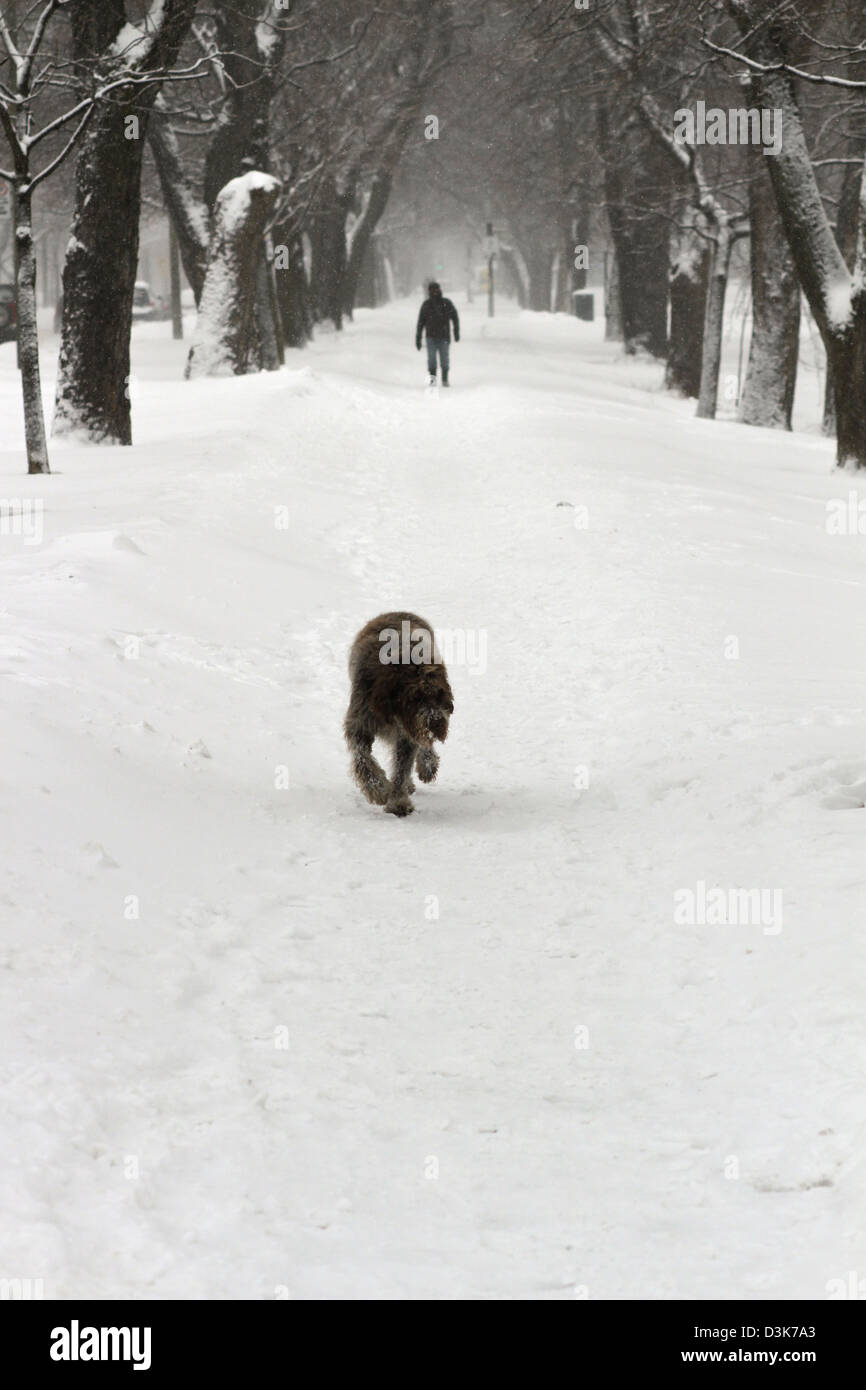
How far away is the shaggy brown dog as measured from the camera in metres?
7.04

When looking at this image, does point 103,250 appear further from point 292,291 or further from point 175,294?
point 175,294

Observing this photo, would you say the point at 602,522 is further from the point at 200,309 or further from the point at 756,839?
the point at 200,309

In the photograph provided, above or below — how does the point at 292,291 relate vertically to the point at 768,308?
above

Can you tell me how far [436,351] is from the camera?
27.6 metres

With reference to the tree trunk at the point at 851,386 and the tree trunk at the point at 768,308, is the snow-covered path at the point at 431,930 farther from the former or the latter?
the tree trunk at the point at 768,308

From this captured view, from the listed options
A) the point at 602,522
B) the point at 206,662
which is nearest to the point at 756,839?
the point at 206,662

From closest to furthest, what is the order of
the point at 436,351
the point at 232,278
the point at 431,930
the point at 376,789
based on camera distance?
1. the point at 431,930
2. the point at 376,789
3. the point at 232,278
4. the point at 436,351

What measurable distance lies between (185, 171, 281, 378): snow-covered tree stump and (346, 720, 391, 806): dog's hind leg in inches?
710

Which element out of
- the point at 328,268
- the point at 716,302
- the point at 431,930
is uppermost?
the point at 328,268

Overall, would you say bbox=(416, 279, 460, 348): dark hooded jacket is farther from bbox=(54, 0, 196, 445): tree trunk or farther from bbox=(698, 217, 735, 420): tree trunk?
bbox=(54, 0, 196, 445): tree trunk

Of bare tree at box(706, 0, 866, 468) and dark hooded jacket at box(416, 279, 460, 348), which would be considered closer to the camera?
bare tree at box(706, 0, 866, 468)

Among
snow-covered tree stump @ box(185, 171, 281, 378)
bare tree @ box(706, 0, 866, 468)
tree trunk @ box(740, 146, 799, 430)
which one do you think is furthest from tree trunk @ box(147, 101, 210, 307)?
bare tree @ box(706, 0, 866, 468)

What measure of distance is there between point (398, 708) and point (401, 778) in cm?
38

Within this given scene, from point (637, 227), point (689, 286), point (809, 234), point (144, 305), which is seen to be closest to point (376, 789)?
point (809, 234)
